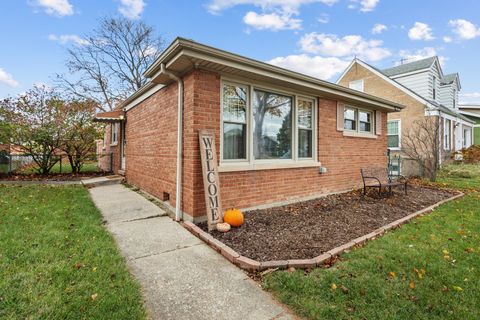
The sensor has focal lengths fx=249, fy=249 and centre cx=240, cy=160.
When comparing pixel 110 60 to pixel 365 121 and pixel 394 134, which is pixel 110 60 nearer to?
pixel 365 121

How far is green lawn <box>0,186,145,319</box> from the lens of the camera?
7.23ft

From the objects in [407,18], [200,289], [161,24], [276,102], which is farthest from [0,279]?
[161,24]

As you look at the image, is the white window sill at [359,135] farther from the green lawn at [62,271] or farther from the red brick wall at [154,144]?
the green lawn at [62,271]

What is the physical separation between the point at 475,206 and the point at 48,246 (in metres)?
9.16

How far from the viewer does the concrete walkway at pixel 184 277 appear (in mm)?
2303

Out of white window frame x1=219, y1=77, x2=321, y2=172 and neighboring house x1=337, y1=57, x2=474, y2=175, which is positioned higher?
neighboring house x1=337, y1=57, x2=474, y2=175

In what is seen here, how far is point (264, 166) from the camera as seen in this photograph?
5570mm

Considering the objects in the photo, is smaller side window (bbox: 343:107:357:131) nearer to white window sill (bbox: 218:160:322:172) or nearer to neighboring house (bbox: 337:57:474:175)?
white window sill (bbox: 218:160:322:172)

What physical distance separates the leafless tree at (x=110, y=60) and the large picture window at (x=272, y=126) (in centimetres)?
2001

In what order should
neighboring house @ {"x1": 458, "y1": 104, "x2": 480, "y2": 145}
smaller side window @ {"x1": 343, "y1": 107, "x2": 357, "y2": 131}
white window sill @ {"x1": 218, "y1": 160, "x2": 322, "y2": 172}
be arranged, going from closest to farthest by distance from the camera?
white window sill @ {"x1": 218, "y1": 160, "x2": 322, "y2": 172}, smaller side window @ {"x1": 343, "y1": 107, "x2": 357, "y2": 131}, neighboring house @ {"x1": 458, "y1": 104, "x2": 480, "y2": 145}

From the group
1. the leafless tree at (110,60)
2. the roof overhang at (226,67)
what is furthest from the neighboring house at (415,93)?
the leafless tree at (110,60)

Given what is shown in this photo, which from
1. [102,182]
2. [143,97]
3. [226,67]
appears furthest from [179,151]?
[102,182]

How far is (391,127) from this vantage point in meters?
16.2

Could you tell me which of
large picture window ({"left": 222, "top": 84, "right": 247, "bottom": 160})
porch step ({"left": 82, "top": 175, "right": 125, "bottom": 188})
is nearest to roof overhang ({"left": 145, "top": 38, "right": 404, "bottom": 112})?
large picture window ({"left": 222, "top": 84, "right": 247, "bottom": 160})
